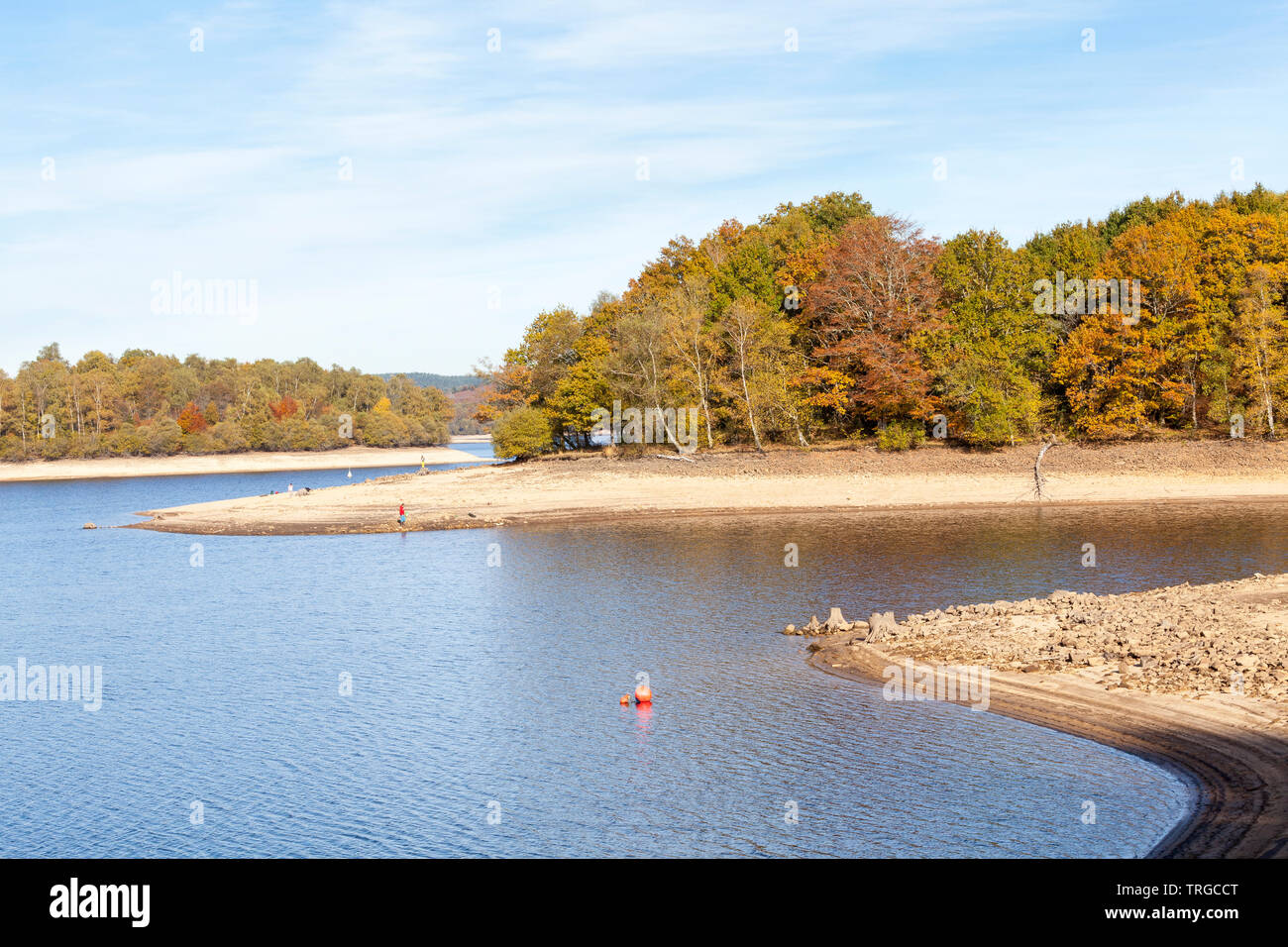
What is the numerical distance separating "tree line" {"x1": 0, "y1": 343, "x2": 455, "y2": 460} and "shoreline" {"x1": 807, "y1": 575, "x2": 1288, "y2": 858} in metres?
145

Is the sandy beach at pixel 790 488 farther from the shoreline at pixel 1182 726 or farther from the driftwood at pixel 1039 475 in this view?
the shoreline at pixel 1182 726

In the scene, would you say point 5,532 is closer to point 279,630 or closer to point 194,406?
point 279,630

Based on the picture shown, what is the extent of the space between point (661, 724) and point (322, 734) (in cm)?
785

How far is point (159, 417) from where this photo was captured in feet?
593

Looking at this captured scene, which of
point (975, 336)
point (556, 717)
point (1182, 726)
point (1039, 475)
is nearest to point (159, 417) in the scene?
point (975, 336)

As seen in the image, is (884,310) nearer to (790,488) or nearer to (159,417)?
(790,488)

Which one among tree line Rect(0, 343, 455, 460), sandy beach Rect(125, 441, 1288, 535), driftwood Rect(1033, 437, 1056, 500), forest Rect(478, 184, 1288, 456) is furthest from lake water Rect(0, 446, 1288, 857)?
tree line Rect(0, 343, 455, 460)

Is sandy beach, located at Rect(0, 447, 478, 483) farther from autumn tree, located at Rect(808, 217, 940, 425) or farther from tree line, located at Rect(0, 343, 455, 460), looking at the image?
autumn tree, located at Rect(808, 217, 940, 425)

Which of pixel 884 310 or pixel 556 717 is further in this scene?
pixel 884 310

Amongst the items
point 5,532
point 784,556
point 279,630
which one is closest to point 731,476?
point 784,556

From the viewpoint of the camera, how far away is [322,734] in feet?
80.1

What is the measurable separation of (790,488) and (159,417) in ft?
478

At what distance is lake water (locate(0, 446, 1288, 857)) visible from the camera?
59.0ft

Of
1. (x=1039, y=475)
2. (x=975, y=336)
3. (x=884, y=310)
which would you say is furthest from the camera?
(x=884, y=310)
